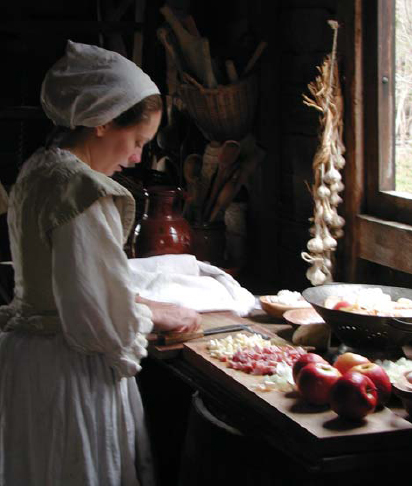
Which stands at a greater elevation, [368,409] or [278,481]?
[368,409]

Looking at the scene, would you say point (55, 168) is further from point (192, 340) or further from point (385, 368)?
point (385, 368)

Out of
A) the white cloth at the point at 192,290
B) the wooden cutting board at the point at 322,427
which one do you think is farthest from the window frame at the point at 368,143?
the wooden cutting board at the point at 322,427

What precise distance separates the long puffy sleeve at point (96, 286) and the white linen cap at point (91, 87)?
0.24 metres

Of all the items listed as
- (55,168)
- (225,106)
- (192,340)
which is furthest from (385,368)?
(225,106)

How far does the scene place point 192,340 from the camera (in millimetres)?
2691

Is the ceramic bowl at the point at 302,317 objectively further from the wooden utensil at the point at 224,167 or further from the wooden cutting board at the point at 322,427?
the wooden utensil at the point at 224,167

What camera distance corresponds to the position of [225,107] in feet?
13.2

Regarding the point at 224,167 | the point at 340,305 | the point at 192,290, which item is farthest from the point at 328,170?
the point at 224,167

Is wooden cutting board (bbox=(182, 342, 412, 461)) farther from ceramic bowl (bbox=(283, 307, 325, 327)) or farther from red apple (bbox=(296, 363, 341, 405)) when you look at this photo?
ceramic bowl (bbox=(283, 307, 325, 327))

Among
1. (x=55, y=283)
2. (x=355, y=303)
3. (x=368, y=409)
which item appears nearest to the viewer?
(x=368, y=409)

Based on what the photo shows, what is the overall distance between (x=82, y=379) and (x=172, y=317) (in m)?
0.46

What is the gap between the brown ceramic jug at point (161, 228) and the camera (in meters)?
3.59

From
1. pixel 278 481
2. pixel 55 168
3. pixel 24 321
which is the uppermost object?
pixel 55 168

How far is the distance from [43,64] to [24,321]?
3.65 meters
